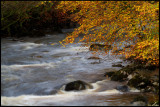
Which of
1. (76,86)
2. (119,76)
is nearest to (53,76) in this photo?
(76,86)

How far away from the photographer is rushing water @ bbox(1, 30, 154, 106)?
720 cm

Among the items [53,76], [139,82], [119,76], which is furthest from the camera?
[53,76]

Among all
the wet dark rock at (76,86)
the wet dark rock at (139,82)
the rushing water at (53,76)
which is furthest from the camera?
the wet dark rock at (139,82)

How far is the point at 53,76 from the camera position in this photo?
9359mm

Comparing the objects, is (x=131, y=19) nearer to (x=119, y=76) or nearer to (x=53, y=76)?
(x=119, y=76)

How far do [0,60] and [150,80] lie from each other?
667cm

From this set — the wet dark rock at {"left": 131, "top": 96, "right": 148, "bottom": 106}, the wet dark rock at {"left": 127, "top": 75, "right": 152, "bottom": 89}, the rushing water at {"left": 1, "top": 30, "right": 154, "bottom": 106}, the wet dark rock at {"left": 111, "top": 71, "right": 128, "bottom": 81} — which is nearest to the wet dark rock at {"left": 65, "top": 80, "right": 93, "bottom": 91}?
the rushing water at {"left": 1, "top": 30, "right": 154, "bottom": 106}

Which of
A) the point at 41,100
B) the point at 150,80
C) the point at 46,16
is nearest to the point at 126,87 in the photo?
the point at 150,80

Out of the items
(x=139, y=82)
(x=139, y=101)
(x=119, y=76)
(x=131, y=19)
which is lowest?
(x=139, y=101)

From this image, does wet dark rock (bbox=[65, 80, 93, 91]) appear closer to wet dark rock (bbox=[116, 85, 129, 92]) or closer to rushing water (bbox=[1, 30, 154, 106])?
rushing water (bbox=[1, 30, 154, 106])

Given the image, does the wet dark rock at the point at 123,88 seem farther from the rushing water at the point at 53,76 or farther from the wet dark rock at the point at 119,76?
the wet dark rock at the point at 119,76

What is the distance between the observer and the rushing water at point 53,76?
23.6 feet

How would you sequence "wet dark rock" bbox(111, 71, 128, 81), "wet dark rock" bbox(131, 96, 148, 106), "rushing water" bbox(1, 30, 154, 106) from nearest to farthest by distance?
"wet dark rock" bbox(131, 96, 148, 106), "rushing water" bbox(1, 30, 154, 106), "wet dark rock" bbox(111, 71, 128, 81)

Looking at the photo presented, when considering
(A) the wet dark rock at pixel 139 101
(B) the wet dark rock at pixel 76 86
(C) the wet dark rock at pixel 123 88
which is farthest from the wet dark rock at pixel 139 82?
(B) the wet dark rock at pixel 76 86
